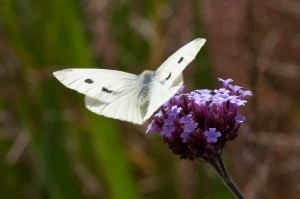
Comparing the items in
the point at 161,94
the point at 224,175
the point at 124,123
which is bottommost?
the point at 124,123

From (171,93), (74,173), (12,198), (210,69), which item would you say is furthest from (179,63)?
(12,198)

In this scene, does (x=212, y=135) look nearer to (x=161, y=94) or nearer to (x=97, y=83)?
(x=161, y=94)

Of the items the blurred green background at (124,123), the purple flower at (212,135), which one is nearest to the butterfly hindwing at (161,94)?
the purple flower at (212,135)

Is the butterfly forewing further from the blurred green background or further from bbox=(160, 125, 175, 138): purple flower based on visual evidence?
the blurred green background

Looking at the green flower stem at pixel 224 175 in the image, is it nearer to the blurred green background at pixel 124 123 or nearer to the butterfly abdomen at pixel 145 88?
the butterfly abdomen at pixel 145 88

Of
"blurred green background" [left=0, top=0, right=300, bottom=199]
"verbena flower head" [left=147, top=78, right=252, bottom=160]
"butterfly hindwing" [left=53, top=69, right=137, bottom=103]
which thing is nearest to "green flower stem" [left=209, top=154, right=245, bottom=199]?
"verbena flower head" [left=147, top=78, right=252, bottom=160]

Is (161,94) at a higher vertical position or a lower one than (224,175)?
higher

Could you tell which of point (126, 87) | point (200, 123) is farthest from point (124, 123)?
point (200, 123)
